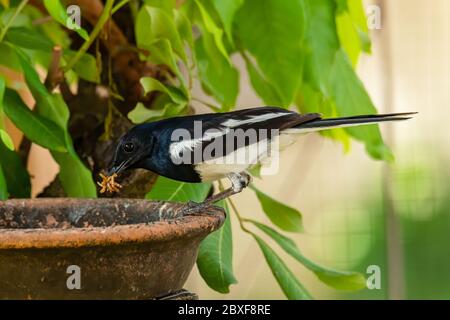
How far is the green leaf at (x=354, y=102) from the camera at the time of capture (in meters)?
1.10

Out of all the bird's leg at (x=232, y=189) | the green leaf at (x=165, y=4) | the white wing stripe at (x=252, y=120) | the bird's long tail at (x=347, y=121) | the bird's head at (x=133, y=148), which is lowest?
the bird's leg at (x=232, y=189)

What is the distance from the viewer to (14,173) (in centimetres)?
108

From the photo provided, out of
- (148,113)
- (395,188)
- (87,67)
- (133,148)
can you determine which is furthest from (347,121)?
(395,188)

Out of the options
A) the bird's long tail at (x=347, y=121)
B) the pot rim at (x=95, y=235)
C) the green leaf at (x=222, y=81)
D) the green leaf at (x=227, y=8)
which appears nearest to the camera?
the pot rim at (x=95, y=235)

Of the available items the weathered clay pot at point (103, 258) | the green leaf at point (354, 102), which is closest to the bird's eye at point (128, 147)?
the weathered clay pot at point (103, 258)

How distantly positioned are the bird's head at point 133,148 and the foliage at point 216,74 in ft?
0.55

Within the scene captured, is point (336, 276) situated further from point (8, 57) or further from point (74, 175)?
point (8, 57)

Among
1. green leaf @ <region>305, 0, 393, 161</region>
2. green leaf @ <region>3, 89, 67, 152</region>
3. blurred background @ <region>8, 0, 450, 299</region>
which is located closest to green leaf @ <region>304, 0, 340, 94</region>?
green leaf @ <region>305, 0, 393, 161</region>

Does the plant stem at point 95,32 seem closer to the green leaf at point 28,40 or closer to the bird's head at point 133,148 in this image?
the green leaf at point 28,40

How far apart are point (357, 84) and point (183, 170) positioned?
379mm

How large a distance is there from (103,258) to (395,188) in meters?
1.21
